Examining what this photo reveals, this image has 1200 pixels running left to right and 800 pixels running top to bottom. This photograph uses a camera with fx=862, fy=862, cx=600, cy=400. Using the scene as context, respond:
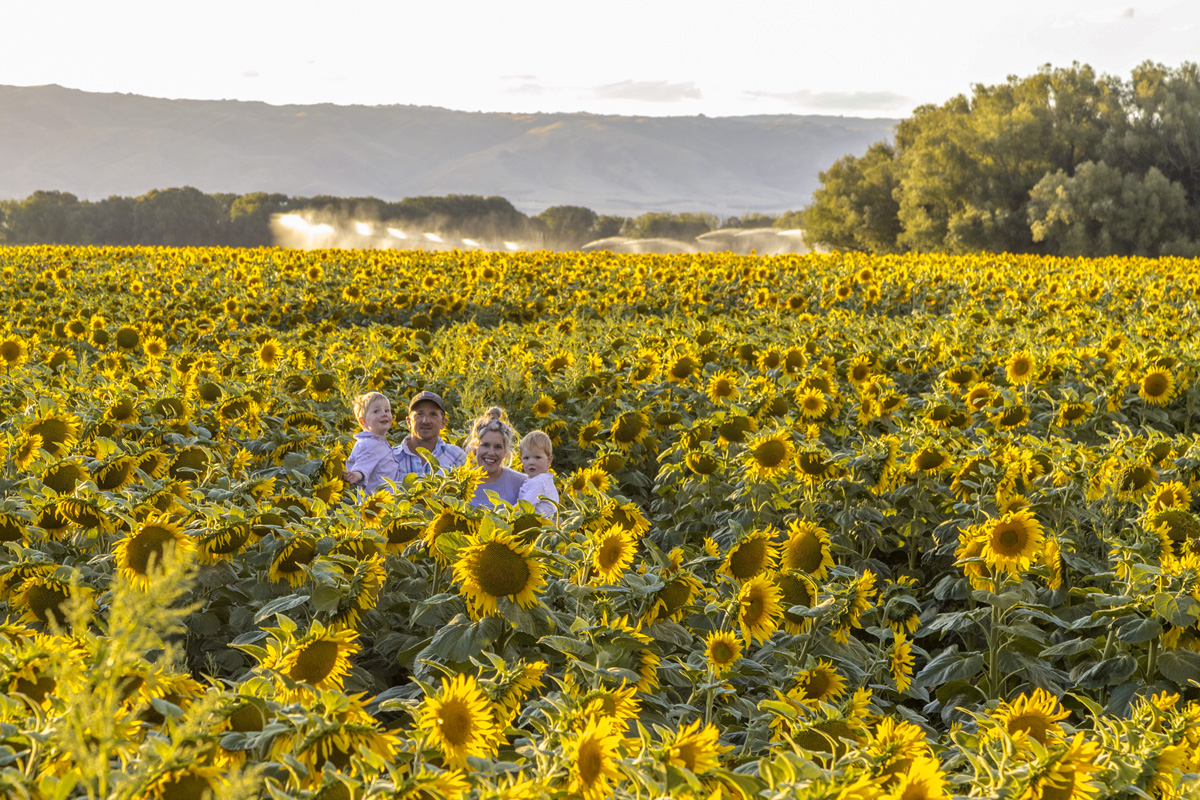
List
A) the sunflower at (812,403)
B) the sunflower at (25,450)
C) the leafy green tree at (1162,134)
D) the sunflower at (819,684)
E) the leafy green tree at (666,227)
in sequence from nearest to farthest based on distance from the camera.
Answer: the sunflower at (819,684), the sunflower at (25,450), the sunflower at (812,403), the leafy green tree at (1162,134), the leafy green tree at (666,227)

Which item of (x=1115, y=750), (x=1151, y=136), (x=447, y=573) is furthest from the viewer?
(x=1151, y=136)

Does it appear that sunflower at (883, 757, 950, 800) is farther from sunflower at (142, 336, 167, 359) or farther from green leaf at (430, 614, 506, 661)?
sunflower at (142, 336, 167, 359)

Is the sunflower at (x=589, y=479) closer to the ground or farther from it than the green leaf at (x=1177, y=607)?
closer to the ground

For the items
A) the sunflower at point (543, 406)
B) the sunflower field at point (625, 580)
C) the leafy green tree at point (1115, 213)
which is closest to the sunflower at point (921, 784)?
the sunflower field at point (625, 580)

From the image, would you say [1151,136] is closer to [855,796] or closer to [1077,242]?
[1077,242]

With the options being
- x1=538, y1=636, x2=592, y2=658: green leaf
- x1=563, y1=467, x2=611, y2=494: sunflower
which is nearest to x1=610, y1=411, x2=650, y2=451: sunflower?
x1=563, y1=467, x2=611, y2=494: sunflower

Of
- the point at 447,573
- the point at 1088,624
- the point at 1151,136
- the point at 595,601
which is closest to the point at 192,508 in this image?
the point at 447,573

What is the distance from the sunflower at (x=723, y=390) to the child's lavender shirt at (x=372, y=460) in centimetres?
249

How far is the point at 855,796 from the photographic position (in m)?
1.48

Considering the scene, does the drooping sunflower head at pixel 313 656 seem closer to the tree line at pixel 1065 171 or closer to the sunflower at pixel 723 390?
the sunflower at pixel 723 390

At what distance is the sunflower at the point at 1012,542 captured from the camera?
3.56 metres

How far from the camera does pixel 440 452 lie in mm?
6305

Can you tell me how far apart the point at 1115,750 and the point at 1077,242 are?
45162 mm

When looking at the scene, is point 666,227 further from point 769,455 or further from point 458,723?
point 458,723
